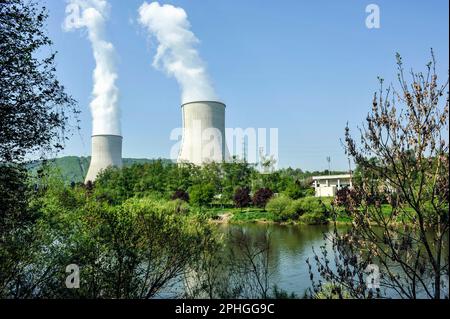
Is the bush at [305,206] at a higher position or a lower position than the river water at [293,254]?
higher

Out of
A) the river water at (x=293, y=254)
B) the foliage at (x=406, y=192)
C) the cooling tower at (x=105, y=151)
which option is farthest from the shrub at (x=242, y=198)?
the foliage at (x=406, y=192)

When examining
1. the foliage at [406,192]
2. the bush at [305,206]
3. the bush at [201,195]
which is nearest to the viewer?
the foliage at [406,192]

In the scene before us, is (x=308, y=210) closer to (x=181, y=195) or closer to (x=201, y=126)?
(x=201, y=126)

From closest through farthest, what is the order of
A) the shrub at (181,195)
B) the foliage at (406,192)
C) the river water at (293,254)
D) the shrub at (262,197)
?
the foliage at (406,192)
the river water at (293,254)
the shrub at (262,197)
the shrub at (181,195)

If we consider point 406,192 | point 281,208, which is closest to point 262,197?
point 281,208

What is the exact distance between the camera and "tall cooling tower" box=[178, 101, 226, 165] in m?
17.8

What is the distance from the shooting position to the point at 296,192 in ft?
63.6

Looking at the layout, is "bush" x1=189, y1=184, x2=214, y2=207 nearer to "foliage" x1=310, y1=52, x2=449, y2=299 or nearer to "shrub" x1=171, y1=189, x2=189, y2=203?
"shrub" x1=171, y1=189, x2=189, y2=203

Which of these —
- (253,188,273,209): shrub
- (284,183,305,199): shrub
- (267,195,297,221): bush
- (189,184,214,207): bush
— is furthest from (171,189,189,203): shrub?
(284,183,305,199): shrub

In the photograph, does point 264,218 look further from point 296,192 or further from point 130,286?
point 130,286

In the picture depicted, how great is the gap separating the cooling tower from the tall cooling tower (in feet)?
15.3

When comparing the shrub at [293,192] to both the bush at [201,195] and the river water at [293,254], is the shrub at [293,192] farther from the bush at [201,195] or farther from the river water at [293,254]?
the bush at [201,195]

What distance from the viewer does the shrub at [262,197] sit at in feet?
65.9

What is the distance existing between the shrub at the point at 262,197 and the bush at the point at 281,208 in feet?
4.46
